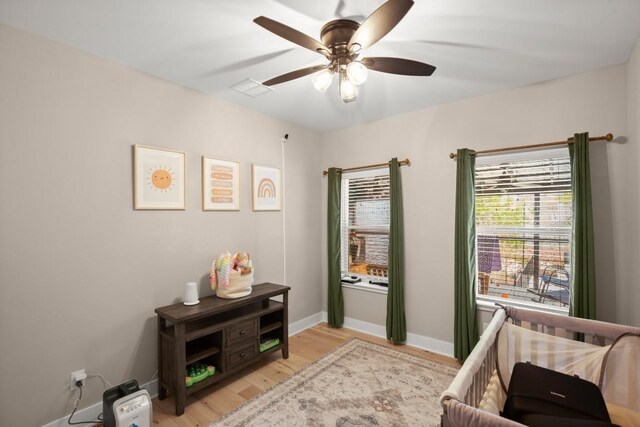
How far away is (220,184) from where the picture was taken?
2.91 metres

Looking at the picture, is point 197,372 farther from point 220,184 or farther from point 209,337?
point 220,184

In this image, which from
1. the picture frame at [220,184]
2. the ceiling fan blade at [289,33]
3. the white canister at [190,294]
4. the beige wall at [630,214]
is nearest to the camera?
the ceiling fan blade at [289,33]

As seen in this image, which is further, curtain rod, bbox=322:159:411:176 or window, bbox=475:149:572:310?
curtain rod, bbox=322:159:411:176

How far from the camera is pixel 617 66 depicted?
2.29 metres

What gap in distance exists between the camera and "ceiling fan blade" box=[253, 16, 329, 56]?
133 centimetres

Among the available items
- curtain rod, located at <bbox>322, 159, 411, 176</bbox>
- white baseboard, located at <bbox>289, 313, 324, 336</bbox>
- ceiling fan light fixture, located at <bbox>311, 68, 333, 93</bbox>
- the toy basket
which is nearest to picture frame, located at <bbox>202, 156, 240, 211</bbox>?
the toy basket

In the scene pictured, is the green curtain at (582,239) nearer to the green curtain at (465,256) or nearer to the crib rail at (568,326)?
the crib rail at (568,326)

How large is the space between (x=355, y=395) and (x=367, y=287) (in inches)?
55.9

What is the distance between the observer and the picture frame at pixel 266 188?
3221mm

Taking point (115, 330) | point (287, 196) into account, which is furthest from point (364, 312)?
point (115, 330)

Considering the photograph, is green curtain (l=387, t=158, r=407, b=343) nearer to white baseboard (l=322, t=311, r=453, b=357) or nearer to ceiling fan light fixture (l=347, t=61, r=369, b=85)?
white baseboard (l=322, t=311, r=453, b=357)

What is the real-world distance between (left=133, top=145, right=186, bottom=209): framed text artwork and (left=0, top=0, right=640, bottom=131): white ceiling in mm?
631

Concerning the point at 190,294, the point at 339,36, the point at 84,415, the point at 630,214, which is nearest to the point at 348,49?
the point at 339,36

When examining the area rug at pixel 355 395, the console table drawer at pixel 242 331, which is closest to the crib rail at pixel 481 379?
the area rug at pixel 355 395
